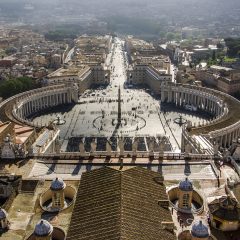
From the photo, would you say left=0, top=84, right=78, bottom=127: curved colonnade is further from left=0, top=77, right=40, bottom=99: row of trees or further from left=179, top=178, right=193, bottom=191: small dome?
left=179, top=178, right=193, bottom=191: small dome

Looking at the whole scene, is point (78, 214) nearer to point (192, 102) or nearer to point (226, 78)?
point (192, 102)

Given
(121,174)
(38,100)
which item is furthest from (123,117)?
(121,174)

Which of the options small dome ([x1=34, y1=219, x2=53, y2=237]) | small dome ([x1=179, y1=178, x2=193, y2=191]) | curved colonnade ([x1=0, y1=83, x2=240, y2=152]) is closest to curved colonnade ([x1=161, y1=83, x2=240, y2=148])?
Result: curved colonnade ([x1=0, y1=83, x2=240, y2=152])

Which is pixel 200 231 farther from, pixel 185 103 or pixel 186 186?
pixel 185 103

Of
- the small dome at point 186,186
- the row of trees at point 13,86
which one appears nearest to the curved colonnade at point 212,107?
the small dome at point 186,186

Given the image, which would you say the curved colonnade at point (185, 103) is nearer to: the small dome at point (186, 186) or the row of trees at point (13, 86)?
the row of trees at point (13, 86)

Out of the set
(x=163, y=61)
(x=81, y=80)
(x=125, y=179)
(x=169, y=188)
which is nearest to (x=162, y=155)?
(x=169, y=188)

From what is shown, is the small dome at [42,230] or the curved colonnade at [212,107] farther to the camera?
the curved colonnade at [212,107]
